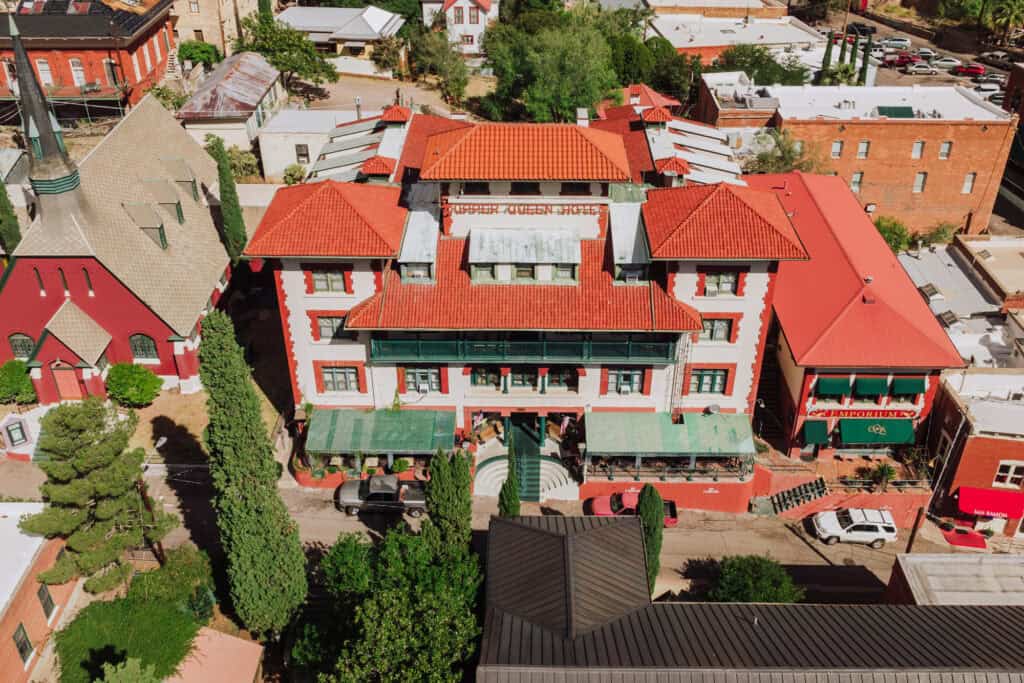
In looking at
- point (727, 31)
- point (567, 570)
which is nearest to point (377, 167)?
point (567, 570)

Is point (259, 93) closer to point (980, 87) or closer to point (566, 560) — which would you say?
point (566, 560)

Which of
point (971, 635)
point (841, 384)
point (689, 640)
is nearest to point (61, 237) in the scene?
point (689, 640)

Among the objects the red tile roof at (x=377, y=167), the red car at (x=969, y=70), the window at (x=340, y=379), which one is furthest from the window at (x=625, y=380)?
the red car at (x=969, y=70)

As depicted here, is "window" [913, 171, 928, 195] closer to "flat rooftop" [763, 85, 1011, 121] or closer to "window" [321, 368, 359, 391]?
"flat rooftop" [763, 85, 1011, 121]

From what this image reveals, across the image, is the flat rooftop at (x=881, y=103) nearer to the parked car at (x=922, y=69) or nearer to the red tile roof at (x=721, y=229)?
the red tile roof at (x=721, y=229)

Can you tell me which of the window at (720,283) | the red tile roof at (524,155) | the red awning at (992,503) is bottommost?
the red awning at (992,503)

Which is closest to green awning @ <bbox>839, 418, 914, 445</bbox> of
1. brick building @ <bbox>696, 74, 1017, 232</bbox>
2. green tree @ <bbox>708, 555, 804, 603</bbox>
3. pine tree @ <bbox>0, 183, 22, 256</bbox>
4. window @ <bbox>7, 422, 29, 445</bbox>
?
green tree @ <bbox>708, 555, 804, 603</bbox>
